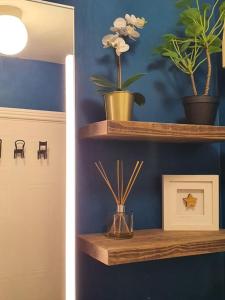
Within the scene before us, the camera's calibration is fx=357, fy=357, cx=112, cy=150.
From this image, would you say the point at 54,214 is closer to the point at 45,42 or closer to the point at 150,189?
the point at 150,189

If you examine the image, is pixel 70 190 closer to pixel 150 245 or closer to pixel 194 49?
pixel 150 245

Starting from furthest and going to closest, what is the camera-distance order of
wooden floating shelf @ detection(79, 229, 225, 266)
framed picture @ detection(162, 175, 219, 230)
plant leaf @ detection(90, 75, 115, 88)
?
1. framed picture @ detection(162, 175, 219, 230)
2. plant leaf @ detection(90, 75, 115, 88)
3. wooden floating shelf @ detection(79, 229, 225, 266)

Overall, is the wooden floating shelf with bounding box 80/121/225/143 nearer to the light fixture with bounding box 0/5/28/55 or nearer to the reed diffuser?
the reed diffuser

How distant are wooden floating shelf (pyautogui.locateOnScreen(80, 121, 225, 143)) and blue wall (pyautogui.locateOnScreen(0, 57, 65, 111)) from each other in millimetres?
114

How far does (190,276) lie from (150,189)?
34 cm

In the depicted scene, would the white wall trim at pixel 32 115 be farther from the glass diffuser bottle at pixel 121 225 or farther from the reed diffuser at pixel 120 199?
the glass diffuser bottle at pixel 121 225

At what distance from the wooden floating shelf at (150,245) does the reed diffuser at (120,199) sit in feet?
0.09

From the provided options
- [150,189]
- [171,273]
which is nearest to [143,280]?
[171,273]

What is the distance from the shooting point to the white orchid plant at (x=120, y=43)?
1042 mm

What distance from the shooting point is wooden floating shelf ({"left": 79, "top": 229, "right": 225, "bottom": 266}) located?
0.91 meters

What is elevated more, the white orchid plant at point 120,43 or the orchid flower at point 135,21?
the orchid flower at point 135,21

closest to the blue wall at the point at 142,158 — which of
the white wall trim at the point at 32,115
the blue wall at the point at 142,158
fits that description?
the blue wall at the point at 142,158

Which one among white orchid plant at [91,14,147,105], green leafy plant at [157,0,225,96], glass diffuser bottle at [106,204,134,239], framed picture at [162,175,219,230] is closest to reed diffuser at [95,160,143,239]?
glass diffuser bottle at [106,204,134,239]

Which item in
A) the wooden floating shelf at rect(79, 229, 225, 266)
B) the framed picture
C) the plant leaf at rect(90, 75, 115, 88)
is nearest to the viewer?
the wooden floating shelf at rect(79, 229, 225, 266)
